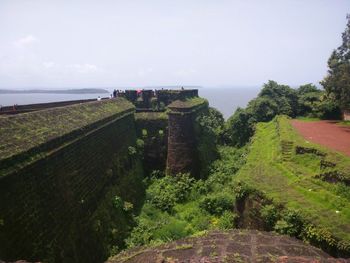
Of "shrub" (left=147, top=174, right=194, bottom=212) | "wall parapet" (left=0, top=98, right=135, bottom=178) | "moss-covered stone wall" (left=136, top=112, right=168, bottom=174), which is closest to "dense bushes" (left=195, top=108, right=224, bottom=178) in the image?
"shrub" (left=147, top=174, right=194, bottom=212)

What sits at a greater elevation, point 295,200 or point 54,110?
point 54,110

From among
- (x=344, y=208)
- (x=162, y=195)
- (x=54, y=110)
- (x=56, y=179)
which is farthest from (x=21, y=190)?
(x=162, y=195)

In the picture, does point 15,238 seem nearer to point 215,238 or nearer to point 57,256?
point 57,256

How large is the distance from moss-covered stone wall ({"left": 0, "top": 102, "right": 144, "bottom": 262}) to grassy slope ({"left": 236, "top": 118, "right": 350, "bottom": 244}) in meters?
4.69

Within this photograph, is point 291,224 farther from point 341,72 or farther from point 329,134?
point 341,72

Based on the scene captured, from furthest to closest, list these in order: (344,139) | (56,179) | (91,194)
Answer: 1. (344,139)
2. (91,194)
3. (56,179)

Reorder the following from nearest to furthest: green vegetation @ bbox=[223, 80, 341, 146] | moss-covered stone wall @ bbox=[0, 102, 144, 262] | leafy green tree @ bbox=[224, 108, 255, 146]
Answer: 1. moss-covered stone wall @ bbox=[0, 102, 144, 262]
2. leafy green tree @ bbox=[224, 108, 255, 146]
3. green vegetation @ bbox=[223, 80, 341, 146]

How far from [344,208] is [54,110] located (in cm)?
921

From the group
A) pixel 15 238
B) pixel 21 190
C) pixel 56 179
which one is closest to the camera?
pixel 15 238

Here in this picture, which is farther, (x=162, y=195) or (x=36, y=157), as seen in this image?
(x=162, y=195)

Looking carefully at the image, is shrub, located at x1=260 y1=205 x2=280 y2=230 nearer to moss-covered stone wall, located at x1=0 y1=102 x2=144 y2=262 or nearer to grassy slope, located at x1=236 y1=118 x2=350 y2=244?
grassy slope, located at x1=236 y1=118 x2=350 y2=244

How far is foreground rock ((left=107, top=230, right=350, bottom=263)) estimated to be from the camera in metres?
5.91

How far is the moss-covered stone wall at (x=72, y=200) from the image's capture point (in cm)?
721

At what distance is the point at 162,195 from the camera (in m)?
16.6
